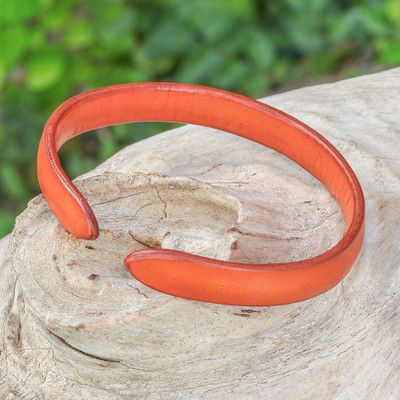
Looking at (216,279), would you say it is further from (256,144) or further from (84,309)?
(256,144)

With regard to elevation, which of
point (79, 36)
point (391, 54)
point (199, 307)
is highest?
point (79, 36)

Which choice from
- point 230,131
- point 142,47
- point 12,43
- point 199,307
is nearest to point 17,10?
point 12,43

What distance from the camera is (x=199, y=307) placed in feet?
2.71

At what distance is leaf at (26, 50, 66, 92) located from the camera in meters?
1.98

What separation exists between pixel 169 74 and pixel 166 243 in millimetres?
1426

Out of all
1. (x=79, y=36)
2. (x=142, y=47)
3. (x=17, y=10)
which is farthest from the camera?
Result: (x=142, y=47)

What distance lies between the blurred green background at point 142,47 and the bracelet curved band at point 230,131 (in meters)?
0.90

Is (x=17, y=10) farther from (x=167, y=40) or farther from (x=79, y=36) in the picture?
(x=167, y=40)

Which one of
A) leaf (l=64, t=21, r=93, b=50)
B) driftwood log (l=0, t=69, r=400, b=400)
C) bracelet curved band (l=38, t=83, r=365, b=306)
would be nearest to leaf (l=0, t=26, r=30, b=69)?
leaf (l=64, t=21, r=93, b=50)

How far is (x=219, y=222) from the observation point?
953 millimetres

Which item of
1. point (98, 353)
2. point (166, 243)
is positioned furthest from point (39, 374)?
point (166, 243)

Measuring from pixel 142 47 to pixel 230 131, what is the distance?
3.66ft

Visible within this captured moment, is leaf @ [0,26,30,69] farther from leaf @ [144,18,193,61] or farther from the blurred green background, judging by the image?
leaf @ [144,18,193,61]

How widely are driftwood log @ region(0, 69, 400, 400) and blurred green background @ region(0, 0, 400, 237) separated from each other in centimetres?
103
